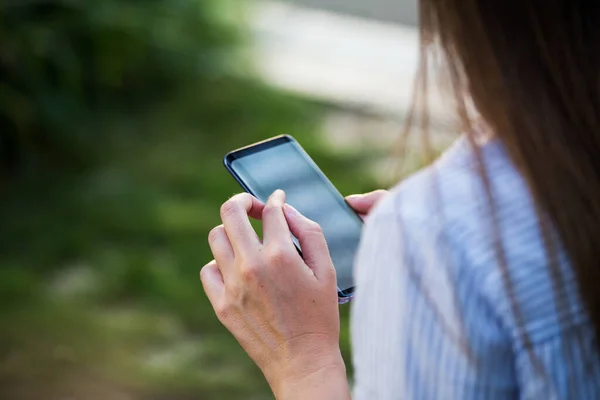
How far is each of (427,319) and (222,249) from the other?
1.19ft

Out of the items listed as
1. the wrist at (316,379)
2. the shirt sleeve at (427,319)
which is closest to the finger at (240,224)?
the wrist at (316,379)

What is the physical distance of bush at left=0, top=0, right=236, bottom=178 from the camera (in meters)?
3.11

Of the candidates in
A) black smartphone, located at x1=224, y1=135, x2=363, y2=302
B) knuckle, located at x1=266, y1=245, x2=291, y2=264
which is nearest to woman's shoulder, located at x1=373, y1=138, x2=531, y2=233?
knuckle, located at x1=266, y1=245, x2=291, y2=264

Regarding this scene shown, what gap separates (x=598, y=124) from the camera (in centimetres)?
61

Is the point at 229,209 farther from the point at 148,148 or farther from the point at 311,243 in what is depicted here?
the point at 148,148

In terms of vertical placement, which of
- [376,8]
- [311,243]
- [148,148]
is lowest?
[148,148]

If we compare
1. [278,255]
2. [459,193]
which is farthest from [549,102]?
[278,255]

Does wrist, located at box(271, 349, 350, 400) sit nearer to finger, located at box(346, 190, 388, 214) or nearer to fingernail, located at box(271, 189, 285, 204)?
fingernail, located at box(271, 189, 285, 204)

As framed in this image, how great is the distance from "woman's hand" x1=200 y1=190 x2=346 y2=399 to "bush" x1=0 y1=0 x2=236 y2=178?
91.0 inches

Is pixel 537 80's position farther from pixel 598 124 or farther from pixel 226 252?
pixel 226 252

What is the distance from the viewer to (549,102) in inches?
24.1

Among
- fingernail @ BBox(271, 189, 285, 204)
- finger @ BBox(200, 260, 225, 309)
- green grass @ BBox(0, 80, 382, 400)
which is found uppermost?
fingernail @ BBox(271, 189, 285, 204)

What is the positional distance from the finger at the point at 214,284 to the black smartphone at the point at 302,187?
162mm

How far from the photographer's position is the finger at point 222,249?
930 mm
